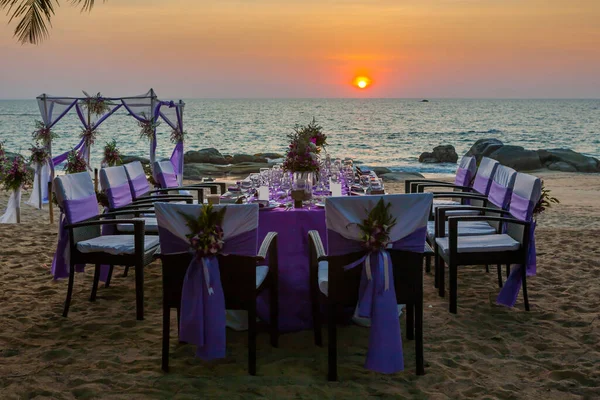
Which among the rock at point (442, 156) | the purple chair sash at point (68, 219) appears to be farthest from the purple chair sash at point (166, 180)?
the rock at point (442, 156)

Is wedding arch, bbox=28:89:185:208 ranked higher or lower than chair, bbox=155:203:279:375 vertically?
higher

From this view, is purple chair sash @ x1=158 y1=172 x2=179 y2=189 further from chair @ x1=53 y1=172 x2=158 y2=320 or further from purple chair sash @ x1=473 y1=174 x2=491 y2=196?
purple chair sash @ x1=473 y1=174 x2=491 y2=196

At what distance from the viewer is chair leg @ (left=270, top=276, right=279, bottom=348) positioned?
4.10 m

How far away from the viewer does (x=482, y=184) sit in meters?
6.04

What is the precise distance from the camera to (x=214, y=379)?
360 centimetres

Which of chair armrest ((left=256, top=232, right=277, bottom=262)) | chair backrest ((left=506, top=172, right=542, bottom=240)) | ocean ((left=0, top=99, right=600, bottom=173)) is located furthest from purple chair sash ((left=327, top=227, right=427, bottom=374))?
ocean ((left=0, top=99, right=600, bottom=173))

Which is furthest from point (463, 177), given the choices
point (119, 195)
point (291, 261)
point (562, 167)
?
point (562, 167)

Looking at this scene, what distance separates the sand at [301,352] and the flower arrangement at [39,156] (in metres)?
5.16

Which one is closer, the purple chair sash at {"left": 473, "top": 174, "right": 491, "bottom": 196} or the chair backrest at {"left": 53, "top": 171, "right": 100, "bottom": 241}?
the chair backrest at {"left": 53, "top": 171, "right": 100, "bottom": 241}

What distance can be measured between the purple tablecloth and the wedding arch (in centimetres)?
719

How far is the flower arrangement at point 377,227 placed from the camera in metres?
3.46

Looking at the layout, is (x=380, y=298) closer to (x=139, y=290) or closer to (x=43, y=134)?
(x=139, y=290)

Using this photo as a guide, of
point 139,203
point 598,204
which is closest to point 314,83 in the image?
point 598,204

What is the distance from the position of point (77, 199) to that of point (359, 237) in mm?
2412
